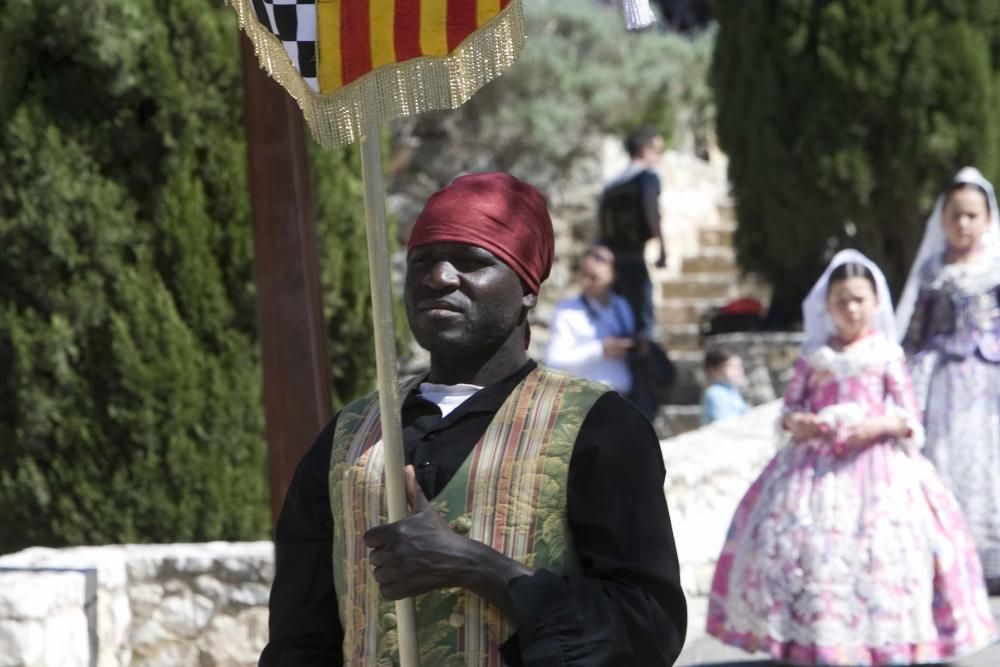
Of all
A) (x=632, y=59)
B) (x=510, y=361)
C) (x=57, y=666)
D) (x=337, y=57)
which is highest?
(x=632, y=59)

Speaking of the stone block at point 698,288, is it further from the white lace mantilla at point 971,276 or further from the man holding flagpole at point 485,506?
the man holding flagpole at point 485,506

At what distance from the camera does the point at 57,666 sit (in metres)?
5.33

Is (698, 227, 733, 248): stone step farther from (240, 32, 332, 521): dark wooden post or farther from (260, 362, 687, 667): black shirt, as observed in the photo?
(260, 362, 687, 667): black shirt

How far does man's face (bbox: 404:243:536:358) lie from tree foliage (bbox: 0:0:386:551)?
5.07 metres

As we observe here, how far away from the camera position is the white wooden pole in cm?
261

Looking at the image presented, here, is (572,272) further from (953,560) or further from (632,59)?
(953,560)

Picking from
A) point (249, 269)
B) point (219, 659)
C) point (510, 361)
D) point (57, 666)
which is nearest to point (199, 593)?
point (219, 659)

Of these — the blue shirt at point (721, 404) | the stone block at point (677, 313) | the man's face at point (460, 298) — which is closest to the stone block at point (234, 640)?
the man's face at point (460, 298)

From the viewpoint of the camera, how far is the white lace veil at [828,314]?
23.2 ft

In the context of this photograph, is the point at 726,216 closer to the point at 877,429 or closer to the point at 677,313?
the point at 677,313

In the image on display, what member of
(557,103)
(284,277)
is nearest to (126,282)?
(284,277)

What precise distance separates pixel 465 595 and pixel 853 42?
11.8m

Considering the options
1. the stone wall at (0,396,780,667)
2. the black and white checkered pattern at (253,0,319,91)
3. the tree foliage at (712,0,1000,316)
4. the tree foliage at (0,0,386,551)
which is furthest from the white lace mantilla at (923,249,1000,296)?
the tree foliage at (712,0,1000,316)

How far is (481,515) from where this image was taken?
8.71 feet
